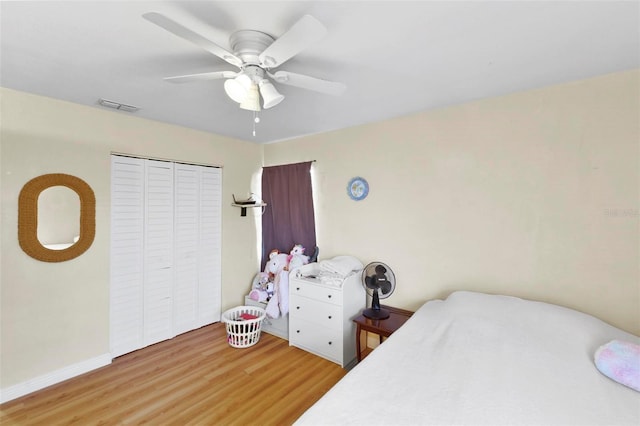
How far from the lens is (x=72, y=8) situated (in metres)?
1.21

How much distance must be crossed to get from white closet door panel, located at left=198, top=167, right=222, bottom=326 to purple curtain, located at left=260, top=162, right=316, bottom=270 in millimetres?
611

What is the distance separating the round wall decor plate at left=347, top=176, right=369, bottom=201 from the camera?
9.50 ft

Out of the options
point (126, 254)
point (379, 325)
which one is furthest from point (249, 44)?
point (126, 254)

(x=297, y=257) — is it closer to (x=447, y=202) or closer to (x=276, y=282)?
(x=276, y=282)

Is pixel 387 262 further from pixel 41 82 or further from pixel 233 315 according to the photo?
pixel 41 82

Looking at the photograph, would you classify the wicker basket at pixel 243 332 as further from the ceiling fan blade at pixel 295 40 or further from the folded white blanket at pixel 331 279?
the ceiling fan blade at pixel 295 40

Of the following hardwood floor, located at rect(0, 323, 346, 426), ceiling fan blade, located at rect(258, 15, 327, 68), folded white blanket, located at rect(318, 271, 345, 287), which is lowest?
hardwood floor, located at rect(0, 323, 346, 426)

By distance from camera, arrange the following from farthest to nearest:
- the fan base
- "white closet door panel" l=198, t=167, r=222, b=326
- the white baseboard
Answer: "white closet door panel" l=198, t=167, r=222, b=326, the fan base, the white baseboard

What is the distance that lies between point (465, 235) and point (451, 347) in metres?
1.07

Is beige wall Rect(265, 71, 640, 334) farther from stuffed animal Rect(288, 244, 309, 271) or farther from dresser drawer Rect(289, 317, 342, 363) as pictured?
dresser drawer Rect(289, 317, 342, 363)

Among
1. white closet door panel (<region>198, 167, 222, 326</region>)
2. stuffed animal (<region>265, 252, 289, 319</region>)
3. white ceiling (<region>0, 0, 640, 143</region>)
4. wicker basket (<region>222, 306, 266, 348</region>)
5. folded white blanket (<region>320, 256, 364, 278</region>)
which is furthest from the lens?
white closet door panel (<region>198, 167, 222, 326</region>)

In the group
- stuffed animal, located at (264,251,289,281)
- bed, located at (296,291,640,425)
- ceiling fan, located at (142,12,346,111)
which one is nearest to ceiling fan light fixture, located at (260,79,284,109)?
ceiling fan, located at (142,12,346,111)

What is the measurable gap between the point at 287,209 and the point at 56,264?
87.1 inches

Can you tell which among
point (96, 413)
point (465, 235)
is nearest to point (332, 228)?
point (465, 235)
